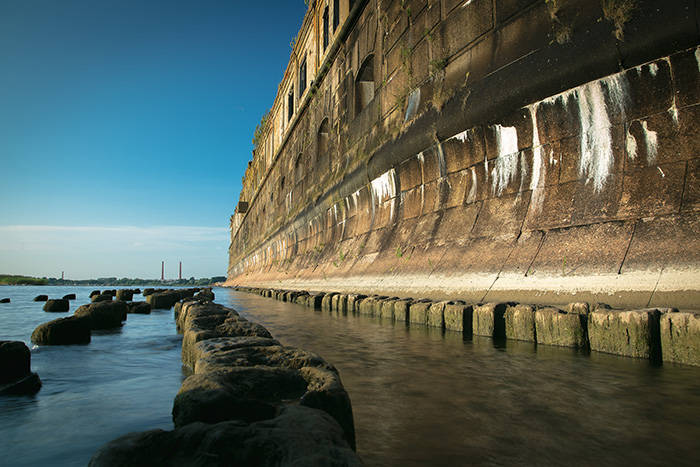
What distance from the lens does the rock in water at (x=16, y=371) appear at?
7.79ft

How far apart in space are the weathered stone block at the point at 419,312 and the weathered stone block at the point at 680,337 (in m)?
2.25

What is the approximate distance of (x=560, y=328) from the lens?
10.7ft

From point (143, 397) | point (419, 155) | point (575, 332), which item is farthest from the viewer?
point (419, 155)

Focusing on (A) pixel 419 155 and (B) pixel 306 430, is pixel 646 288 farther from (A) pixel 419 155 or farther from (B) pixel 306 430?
(A) pixel 419 155

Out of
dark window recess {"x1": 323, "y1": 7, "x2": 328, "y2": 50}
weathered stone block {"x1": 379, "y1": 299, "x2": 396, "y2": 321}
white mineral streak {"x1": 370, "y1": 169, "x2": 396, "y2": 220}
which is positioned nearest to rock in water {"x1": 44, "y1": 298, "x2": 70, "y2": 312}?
white mineral streak {"x1": 370, "y1": 169, "x2": 396, "y2": 220}

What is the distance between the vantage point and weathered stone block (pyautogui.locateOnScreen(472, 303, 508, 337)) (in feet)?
12.3

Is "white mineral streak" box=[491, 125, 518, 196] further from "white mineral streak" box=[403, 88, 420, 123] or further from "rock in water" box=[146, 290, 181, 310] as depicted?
"rock in water" box=[146, 290, 181, 310]

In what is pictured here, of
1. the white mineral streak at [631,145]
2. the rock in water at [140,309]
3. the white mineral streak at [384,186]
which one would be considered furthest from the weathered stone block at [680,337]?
the rock in water at [140,309]

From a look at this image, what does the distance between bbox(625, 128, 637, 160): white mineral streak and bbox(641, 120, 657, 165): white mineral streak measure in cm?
10

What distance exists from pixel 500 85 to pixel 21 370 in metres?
5.45

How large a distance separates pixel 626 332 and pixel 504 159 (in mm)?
3005

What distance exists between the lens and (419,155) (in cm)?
718

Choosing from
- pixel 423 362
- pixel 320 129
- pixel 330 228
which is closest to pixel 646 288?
pixel 423 362

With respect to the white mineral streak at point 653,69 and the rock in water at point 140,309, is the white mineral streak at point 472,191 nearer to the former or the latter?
the white mineral streak at point 653,69
